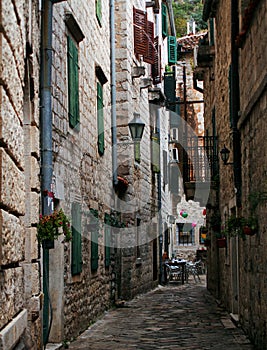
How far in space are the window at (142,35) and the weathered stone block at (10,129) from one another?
1359 centimetres

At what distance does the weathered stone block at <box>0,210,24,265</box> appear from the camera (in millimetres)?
4039

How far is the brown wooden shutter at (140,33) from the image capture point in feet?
59.2

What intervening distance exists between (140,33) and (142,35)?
114mm

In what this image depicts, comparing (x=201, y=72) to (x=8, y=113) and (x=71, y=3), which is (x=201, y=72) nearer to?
(x=71, y=3)

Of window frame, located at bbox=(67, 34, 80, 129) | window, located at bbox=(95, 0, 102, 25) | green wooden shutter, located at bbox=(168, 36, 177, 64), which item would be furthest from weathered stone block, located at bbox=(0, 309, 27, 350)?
green wooden shutter, located at bbox=(168, 36, 177, 64)

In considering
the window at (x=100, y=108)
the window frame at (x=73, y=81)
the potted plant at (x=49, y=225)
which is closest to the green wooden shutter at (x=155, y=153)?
the window at (x=100, y=108)

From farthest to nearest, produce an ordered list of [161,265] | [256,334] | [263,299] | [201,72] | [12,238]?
[161,265] → [201,72] → [256,334] → [263,299] → [12,238]

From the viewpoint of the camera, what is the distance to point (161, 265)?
23859 millimetres

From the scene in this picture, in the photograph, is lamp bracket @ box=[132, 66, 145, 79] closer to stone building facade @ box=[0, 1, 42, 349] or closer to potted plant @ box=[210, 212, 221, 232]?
potted plant @ box=[210, 212, 221, 232]

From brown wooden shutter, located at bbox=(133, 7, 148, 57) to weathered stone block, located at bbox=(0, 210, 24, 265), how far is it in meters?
13.6

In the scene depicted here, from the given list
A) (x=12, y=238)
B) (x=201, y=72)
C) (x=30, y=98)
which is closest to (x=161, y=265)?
(x=201, y=72)

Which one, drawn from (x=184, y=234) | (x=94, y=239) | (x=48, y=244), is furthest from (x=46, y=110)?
(x=184, y=234)

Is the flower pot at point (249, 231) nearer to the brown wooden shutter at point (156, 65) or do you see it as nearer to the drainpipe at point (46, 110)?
the drainpipe at point (46, 110)

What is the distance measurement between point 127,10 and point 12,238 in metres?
13.2
